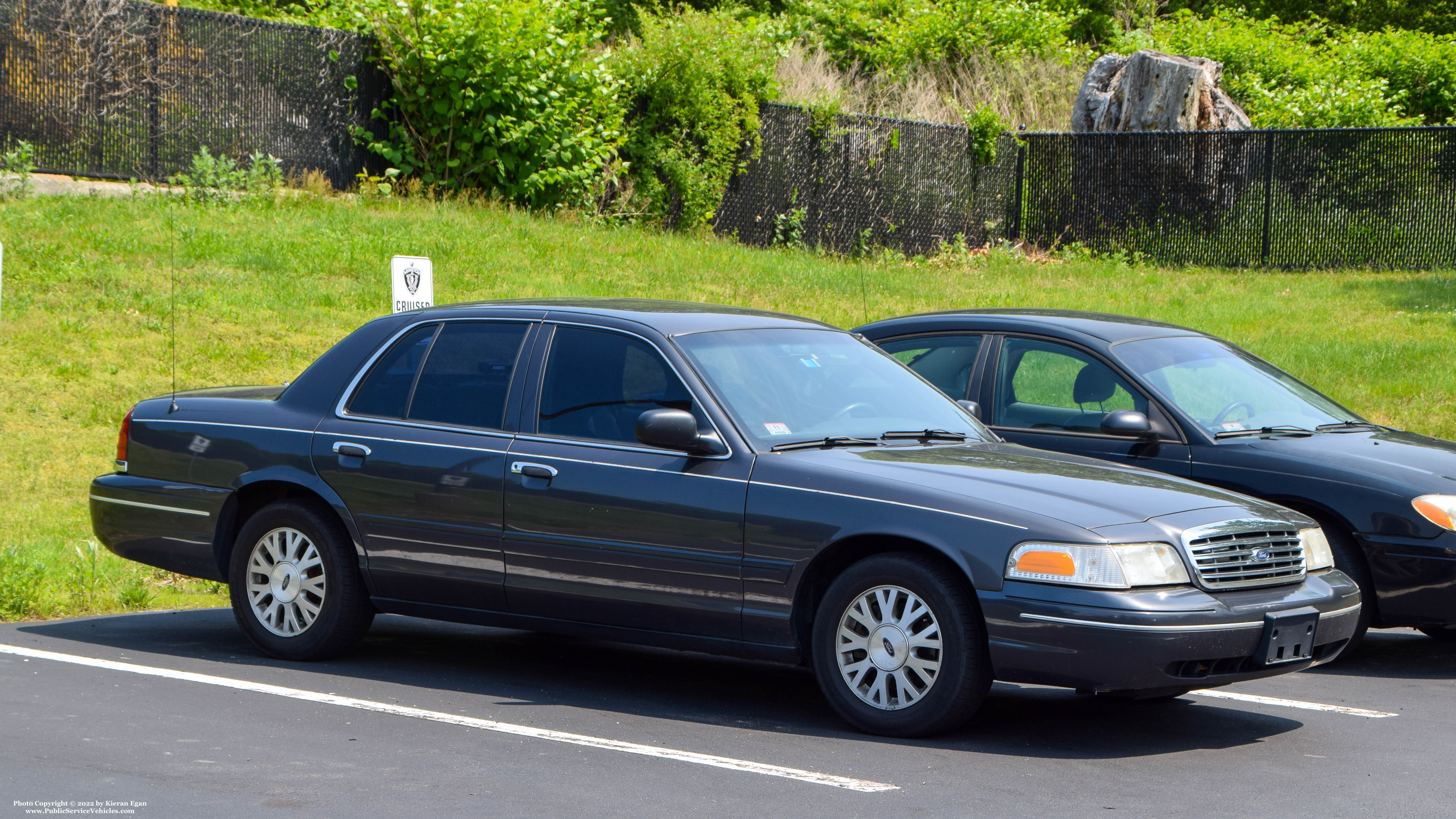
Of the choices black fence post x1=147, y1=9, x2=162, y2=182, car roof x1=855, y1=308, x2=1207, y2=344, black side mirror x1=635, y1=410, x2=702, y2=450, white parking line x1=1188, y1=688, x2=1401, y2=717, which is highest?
black fence post x1=147, y1=9, x2=162, y2=182

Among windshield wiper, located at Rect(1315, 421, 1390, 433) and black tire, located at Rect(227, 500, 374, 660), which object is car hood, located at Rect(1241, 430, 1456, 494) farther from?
black tire, located at Rect(227, 500, 374, 660)

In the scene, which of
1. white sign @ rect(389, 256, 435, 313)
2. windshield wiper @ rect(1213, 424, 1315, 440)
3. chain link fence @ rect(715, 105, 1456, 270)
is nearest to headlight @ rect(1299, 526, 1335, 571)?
windshield wiper @ rect(1213, 424, 1315, 440)

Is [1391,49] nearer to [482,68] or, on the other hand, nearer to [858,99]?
[858,99]

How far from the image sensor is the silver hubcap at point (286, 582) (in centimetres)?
697

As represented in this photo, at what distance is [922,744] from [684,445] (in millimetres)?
1406

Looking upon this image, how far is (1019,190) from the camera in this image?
24.2 meters

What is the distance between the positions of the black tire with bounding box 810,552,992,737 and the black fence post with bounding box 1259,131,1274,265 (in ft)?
57.7

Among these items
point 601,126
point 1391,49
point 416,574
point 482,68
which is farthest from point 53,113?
point 1391,49

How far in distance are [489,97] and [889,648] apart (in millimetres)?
14004

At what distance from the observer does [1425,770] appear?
17.9ft

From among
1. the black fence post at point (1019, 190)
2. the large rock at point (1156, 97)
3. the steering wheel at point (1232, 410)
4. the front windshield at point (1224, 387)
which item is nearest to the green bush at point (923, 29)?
the large rock at point (1156, 97)

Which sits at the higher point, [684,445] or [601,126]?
[601,126]

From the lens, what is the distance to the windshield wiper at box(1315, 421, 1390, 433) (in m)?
7.90

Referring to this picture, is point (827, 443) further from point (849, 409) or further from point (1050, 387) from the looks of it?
point (1050, 387)
